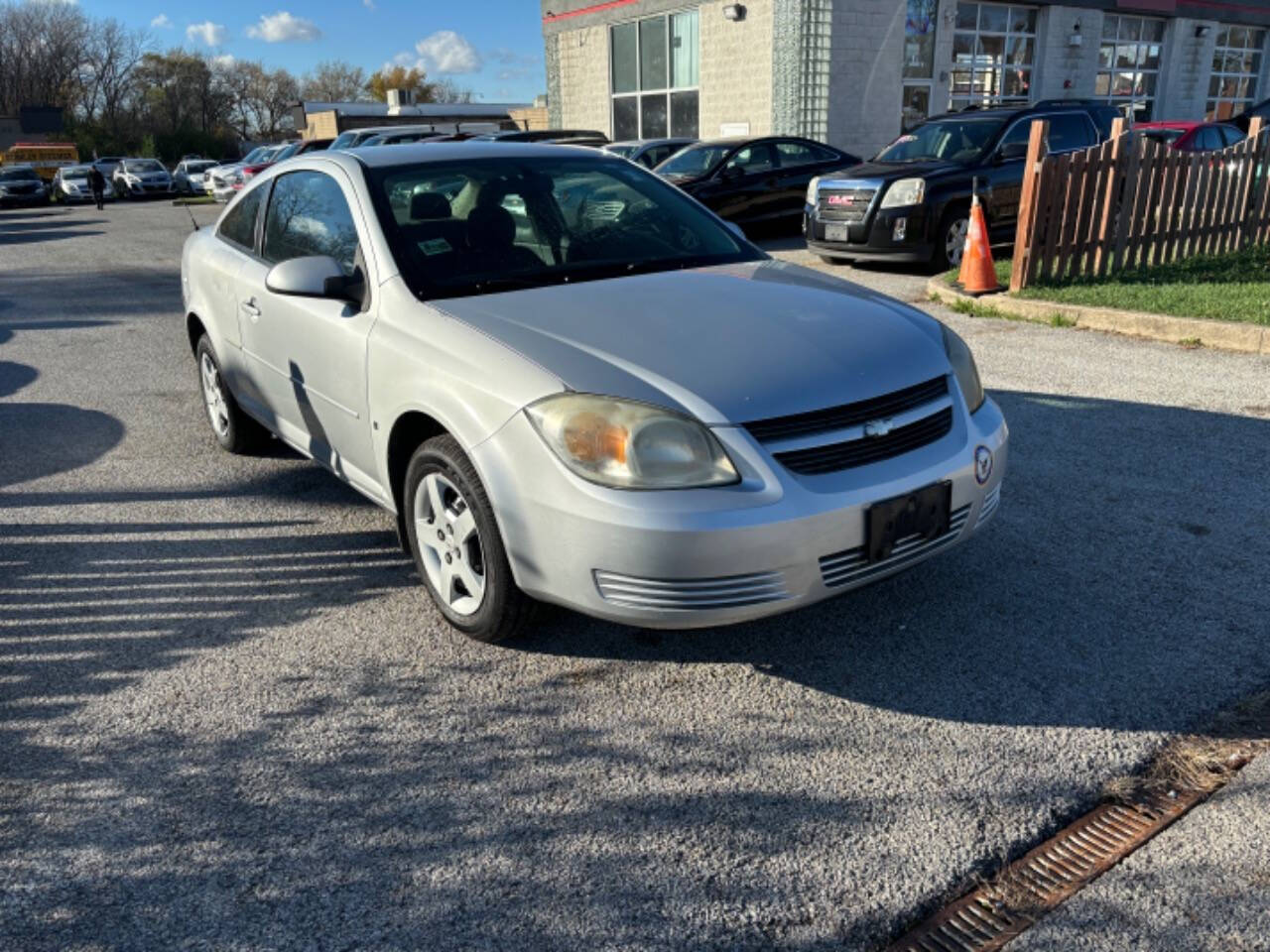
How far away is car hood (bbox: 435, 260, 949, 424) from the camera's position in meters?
2.91

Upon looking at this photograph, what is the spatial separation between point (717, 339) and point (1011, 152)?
9449mm

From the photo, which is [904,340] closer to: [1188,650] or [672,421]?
[672,421]

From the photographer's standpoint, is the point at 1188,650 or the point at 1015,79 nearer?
the point at 1188,650

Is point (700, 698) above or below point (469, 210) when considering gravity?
below

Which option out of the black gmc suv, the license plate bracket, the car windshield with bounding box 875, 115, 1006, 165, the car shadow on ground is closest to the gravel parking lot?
the car shadow on ground

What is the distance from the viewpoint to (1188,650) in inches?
129

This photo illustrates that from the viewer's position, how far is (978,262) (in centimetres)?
925

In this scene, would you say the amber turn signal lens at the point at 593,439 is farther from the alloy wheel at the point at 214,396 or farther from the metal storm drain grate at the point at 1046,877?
the alloy wheel at the point at 214,396

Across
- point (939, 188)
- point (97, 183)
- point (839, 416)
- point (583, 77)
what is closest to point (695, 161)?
point (939, 188)

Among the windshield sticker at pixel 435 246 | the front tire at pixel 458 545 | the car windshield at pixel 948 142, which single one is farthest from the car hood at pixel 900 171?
the front tire at pixel 458 545

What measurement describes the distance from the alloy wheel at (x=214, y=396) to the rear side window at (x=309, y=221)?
1030 millimetres

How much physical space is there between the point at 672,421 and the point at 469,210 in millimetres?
1637

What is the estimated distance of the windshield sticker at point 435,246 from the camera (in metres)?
3.75

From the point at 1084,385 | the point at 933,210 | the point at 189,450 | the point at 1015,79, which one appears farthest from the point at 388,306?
the point at 1015,79
